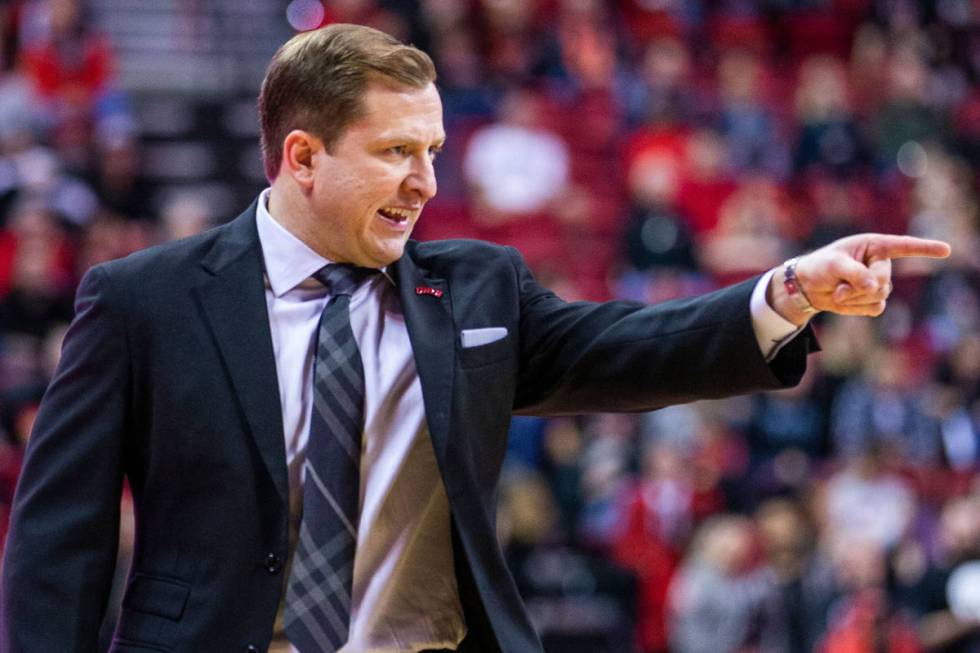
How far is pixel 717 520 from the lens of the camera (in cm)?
1035

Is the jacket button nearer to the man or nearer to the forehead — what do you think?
the man

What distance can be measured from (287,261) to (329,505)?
508 mm

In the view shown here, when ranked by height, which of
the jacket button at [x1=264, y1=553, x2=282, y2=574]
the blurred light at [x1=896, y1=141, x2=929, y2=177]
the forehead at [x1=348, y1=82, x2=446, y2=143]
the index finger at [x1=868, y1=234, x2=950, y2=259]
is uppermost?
the forehead at [x1=348, y1=82, x2=446, y2=143]

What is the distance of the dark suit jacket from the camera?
2.79 metres

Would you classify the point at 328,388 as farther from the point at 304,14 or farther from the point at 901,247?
the point at 304,14

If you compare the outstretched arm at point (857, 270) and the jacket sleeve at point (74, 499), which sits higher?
the outstretched arm at point (857, 270)

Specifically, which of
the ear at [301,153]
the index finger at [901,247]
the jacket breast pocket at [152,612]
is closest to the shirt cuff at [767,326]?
the index finger at [901,247]

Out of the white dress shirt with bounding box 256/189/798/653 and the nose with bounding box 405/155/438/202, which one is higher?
the nose with bounding box 405/155/438/202

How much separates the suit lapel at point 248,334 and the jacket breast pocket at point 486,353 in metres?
0.37

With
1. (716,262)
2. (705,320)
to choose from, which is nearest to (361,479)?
(705,320)

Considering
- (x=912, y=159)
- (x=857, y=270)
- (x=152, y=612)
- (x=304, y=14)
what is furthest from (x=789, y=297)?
(x=912, y=159)

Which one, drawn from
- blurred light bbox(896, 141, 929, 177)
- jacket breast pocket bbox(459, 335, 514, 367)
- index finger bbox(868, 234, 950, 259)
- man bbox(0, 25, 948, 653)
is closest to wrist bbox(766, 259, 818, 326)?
man bbox(0, 25, 948, 653)

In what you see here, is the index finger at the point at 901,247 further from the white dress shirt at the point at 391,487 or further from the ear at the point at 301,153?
the ear at the point at 301,153

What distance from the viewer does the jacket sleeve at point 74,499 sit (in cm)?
→ 275
